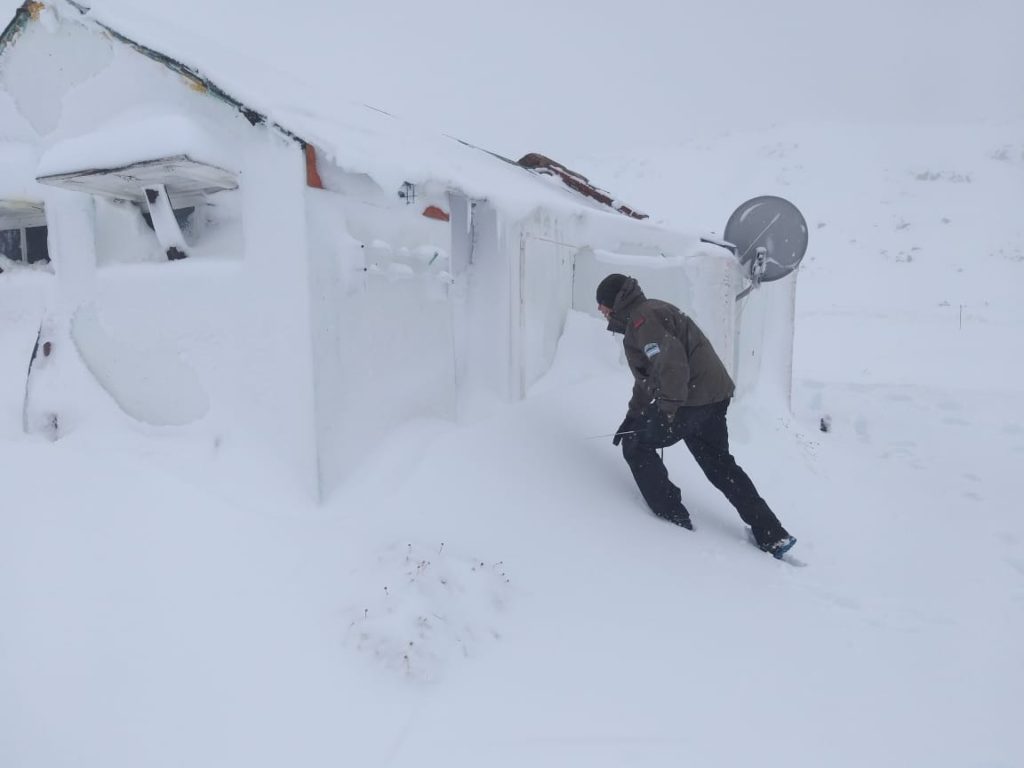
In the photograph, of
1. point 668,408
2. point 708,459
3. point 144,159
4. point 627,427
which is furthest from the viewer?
point 627,427

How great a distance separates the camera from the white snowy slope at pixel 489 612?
2082mm

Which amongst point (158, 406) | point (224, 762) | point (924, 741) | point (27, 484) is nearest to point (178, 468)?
point (158, 406)

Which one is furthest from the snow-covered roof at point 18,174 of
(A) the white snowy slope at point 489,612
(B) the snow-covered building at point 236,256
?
(A) the white snowy slope at point 489,612

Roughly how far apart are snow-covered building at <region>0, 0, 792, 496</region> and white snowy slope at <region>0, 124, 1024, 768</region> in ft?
0.89

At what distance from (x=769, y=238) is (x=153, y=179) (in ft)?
18.9

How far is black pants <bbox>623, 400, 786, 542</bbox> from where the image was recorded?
367cm

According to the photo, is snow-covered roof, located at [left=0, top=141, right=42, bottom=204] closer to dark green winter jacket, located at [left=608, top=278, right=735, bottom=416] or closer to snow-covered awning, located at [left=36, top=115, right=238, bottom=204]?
snow-covered awning, located at [left=36, top=115, right=238, bottom=204]

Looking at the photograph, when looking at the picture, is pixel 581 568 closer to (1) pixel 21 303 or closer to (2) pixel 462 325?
(2) pixel 462 325

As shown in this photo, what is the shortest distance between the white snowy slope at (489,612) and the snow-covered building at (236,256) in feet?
0.89

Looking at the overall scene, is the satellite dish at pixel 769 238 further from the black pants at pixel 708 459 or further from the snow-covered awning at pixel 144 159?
the snow-covered awning at pixel 144 159

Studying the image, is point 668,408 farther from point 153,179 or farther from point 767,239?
point 767,239

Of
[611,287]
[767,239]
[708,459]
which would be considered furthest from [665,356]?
[767,239]

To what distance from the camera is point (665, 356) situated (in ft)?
11.4

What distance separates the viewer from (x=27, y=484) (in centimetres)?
308
